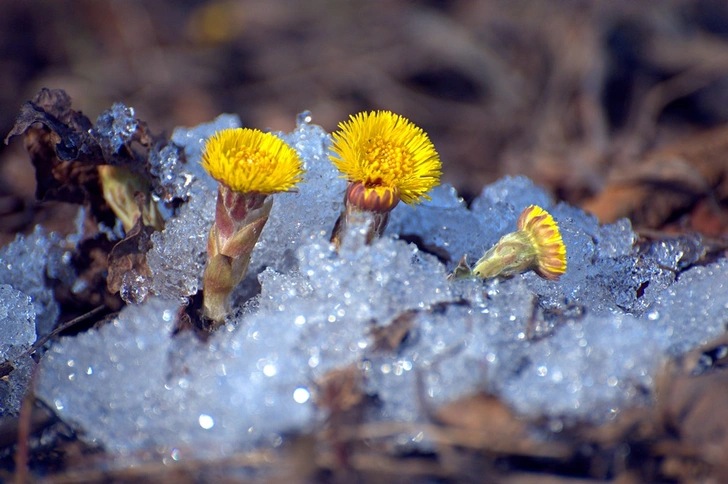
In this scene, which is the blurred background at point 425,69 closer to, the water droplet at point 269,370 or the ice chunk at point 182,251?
the ice chunk at point 182,251

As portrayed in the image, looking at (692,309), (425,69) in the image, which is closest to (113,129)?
(692,309)

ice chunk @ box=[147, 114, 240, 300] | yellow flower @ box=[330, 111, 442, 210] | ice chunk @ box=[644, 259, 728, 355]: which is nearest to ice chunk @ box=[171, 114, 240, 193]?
ice chunk @ box=[147, 114, 240, 300]

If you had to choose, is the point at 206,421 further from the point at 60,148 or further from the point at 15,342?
the point at 60,148

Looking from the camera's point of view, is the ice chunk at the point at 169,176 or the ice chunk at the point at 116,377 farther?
the ice chunk at the point at 169,176

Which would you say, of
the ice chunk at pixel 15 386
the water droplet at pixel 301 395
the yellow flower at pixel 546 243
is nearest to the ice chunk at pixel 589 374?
the yellow flower at pixel 546 243

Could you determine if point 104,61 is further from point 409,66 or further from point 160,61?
point 409,66

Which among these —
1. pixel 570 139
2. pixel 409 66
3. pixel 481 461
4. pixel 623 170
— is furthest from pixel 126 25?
pixel 481 461
